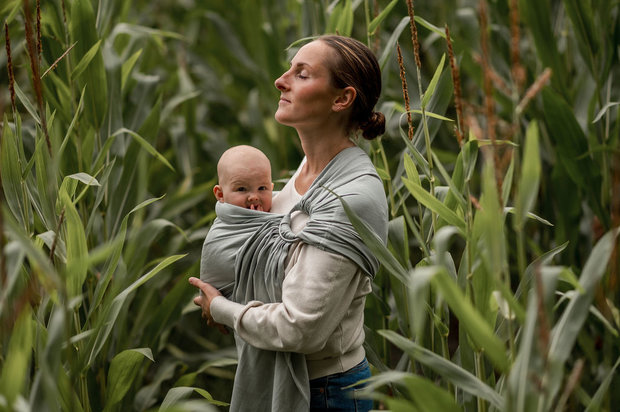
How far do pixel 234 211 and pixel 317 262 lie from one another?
0.58ft

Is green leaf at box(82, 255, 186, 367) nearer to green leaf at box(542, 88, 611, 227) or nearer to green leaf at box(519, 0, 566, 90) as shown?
green leaf at box(542, 88, 611, 227)

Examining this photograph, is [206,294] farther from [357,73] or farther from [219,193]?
[357,73]

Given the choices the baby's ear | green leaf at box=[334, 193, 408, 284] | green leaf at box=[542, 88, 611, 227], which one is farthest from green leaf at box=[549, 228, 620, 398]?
green leaf at box=[542, 88, 611, 227]

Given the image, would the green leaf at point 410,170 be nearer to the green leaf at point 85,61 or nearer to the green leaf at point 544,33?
the green leaf at point 85,61

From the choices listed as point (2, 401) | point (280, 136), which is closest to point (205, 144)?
point (280, 136)

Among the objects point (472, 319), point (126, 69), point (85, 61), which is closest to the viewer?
point (472, 319)

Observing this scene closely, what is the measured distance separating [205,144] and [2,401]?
1.59 meters

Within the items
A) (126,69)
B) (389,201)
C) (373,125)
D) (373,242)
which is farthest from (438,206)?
(126,69)

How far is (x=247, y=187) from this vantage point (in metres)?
1.12

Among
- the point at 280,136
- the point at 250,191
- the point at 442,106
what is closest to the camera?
the point at 250,191

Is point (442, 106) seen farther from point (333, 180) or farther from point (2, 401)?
point (2, 401)

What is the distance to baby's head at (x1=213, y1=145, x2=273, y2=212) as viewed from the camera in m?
1.11

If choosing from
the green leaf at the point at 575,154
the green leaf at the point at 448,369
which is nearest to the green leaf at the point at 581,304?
the green leaf at the point at 448,369

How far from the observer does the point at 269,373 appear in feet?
3.56
